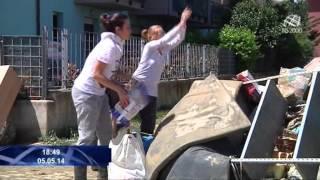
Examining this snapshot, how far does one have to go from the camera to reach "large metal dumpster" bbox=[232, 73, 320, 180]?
530 centimetres

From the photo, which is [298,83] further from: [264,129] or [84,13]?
[84,13]

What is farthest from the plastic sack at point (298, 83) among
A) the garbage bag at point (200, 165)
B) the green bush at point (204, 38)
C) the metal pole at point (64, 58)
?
the green bush at point (204, 38)

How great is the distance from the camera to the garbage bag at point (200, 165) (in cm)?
532

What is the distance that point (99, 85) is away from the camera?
5953 millimetres

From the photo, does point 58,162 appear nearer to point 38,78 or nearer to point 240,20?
point 38,78

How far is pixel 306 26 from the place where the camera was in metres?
33.4

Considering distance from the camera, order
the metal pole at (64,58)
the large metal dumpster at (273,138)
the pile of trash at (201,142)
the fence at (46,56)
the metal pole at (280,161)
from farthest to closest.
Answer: the metal pole at (64,58) → the fence at (46,56) → the pile of trash at (201,142) → the large metal dumpster at (273,138) → the metal pole at (280,161)

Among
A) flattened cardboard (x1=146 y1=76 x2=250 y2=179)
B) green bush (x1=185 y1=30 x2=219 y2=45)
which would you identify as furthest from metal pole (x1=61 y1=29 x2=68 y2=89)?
green bush (x1=185 y1=30 x2=219 y2=45)

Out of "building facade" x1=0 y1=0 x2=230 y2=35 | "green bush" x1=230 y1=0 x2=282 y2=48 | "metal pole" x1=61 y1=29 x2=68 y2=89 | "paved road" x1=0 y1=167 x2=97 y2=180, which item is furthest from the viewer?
"green bush" x1=230 y1=0 x2=282 y2=48

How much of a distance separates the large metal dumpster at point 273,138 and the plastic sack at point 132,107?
1313 millimetres

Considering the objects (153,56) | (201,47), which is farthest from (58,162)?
(201,47)

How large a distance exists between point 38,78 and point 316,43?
27.8 meters

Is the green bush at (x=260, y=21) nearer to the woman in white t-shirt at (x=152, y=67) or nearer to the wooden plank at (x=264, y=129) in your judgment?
the woman in white t-shirt at (x=152, y=67)
